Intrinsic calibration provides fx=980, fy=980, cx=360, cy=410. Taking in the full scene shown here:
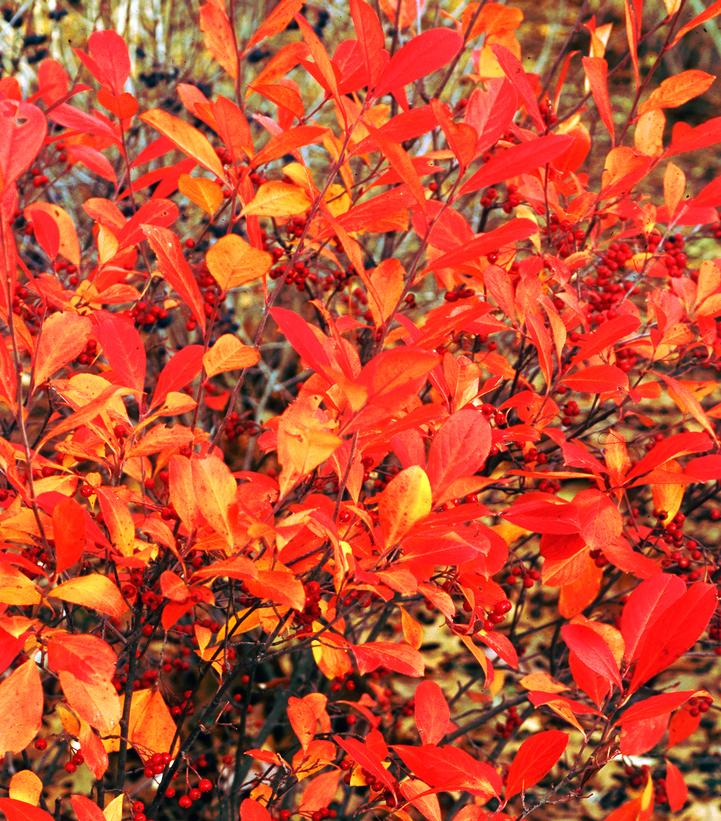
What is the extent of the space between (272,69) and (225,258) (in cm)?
33

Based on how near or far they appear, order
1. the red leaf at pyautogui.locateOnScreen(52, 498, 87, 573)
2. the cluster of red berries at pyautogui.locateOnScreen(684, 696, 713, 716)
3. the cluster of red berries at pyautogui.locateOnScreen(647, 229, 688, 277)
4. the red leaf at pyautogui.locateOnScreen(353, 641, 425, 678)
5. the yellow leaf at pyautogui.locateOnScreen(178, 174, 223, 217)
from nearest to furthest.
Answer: the red leaf at pyautogui.locateOnScreen(52, 498, 87, 573)
the red leaf at pyautogui.locateOnScreen(353, 641, 425, 678)
the yellow leaf at pyautogui.locateOnScreen(178, 174, 223, 217)
the cluster of red berries at pyautogui.locateOnScreen(684, 696, 713, 716)
the cluster of red berries at pyautogui.locateOnScreen(647, 229, 688, 277)

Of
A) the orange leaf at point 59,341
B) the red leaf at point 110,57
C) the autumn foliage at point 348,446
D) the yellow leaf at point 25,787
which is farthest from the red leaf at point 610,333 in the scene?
the yellow leaf at point 25,787

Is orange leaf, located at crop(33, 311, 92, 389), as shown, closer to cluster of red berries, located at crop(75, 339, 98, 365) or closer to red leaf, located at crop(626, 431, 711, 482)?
cluster of red berries, located at crop(75, 339, 98, 365)

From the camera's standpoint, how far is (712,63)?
5.18m

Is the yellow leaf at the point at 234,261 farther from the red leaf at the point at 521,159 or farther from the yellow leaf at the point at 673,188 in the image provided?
the yellow leaf at the point at 673,188

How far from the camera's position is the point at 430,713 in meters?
1.15

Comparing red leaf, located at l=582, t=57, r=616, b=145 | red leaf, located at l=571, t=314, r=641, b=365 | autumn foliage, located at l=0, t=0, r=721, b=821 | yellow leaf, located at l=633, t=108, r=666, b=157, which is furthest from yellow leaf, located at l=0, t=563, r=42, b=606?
yellow leaf, located at l=633, t=108, r=666, b=157

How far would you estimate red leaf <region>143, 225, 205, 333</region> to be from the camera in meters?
0.98

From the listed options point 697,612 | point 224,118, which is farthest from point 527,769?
point 224,118

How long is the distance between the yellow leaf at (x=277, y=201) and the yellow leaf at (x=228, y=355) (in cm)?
14

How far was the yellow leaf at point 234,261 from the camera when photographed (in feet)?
3.17

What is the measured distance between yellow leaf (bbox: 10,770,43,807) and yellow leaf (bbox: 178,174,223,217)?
2.16 ft

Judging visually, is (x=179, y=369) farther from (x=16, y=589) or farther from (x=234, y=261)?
(x=16, y=589)

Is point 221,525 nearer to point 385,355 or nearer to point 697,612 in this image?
point 385,355
